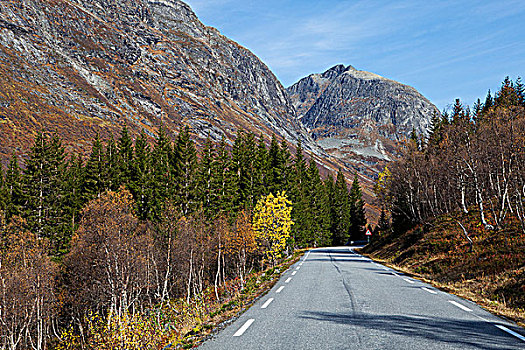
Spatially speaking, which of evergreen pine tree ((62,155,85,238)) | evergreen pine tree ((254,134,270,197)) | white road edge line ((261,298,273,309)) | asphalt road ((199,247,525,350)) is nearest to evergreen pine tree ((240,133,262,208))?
evergreen pine tree ((254,134,270,197))

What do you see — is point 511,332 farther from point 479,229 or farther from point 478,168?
point 478,168

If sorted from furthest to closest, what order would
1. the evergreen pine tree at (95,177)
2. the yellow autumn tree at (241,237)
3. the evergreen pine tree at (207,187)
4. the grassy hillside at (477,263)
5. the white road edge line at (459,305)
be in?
the evergreen pine tree at (207,187), the evergreen pine tree at (95,177), the yellow autumn tree at (241,237), the grassy hillside at (477,263), the white road edge line at (459,305)

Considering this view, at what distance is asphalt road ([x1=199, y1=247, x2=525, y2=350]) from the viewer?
6.25 m

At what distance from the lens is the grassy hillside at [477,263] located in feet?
41.1

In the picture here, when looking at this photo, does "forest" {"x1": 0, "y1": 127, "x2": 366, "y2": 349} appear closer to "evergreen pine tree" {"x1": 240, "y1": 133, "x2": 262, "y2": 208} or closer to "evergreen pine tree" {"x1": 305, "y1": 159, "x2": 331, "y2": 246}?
"evergreen pine tree" {"x1": 240, "y1": 133, "x2": 262, "y2": 208}

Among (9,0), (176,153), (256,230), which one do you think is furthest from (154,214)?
(9,0)

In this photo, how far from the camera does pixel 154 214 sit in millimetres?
47969

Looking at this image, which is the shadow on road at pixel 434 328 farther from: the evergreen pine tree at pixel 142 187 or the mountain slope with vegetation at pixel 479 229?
the evergreen pine tree at pixel 142 187

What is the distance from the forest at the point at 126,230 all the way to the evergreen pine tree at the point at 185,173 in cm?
15

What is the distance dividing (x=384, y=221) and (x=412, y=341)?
6310 centimetres

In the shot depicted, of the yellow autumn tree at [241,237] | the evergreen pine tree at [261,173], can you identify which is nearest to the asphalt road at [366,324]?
the yellow autumn tree at [241,237]

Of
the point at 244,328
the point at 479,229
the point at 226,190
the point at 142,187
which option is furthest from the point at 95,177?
the point at 244,328

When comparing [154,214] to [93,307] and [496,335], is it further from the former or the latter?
[496,335]

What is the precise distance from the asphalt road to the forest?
22479 millimetres
